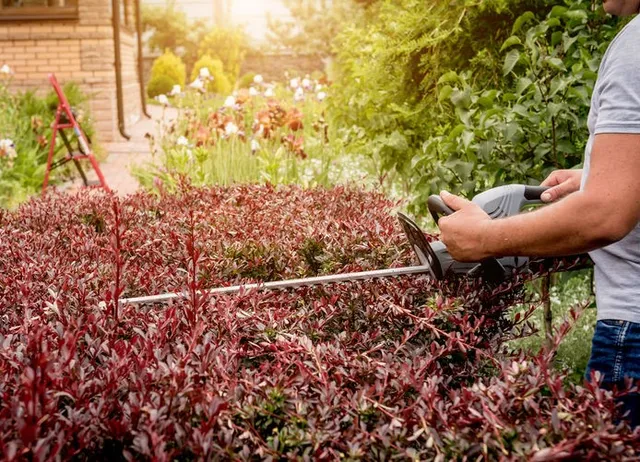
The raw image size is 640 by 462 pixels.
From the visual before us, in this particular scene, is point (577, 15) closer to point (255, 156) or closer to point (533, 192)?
point (533, 192)

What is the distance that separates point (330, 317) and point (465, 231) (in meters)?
0.40

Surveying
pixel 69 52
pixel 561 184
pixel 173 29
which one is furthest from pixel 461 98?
pixel 173 29

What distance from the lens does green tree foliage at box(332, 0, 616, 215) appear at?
3.08 meters

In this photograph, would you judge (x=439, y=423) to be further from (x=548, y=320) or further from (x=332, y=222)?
(x=548, y=320)

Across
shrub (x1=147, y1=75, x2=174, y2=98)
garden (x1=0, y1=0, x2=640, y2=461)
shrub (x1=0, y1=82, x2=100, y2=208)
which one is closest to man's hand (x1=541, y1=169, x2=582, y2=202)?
garden (x1=0, y1=0, x2=640, y2=461)

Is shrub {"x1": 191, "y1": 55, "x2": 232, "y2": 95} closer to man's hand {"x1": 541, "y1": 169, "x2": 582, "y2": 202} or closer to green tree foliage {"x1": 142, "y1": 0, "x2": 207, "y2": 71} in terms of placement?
green tree foliage {"x1": 142, "y1": 0, "x2": 207, "y2": 71}

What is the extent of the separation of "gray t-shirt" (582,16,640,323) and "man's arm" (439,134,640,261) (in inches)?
1.1

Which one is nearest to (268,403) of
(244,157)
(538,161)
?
(538,161)

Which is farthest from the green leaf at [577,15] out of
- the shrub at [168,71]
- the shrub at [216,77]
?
the shrub at [168,71]

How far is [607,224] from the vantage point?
1.44 metres

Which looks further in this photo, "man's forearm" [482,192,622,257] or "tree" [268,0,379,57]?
"tree" [268,0,379,57]

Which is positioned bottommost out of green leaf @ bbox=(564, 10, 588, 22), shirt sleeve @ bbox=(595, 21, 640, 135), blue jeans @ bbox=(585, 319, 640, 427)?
blue jeans @ bbox=(585, 319, 640, 427)

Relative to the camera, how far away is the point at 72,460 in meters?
1.23

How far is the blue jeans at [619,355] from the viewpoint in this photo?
5.12 ft
